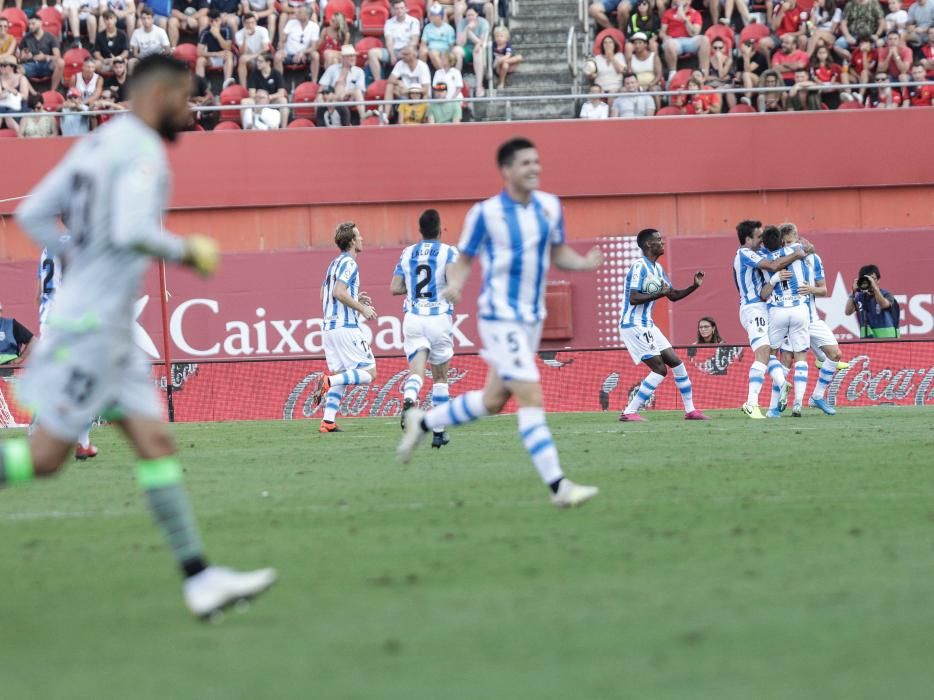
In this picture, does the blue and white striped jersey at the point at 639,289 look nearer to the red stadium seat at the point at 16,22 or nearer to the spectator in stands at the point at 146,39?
the spectator in stands at the point at 146,39

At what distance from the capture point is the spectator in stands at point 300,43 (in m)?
26.6

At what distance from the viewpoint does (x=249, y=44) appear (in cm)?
2664

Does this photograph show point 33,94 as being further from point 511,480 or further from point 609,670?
point 609,670

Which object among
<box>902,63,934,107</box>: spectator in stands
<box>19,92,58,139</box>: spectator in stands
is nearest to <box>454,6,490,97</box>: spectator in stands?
<box>19,92,58,139</box>: spectator in stands

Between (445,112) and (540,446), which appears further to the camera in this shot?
(445,112)

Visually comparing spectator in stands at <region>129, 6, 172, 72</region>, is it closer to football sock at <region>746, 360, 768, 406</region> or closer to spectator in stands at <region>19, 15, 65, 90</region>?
spectator in stands at <region>19, 15, 65, 90</region>

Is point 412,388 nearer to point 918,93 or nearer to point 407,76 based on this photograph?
point 407,76

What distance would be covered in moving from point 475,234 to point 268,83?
17724mm

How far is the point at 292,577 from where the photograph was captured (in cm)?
670

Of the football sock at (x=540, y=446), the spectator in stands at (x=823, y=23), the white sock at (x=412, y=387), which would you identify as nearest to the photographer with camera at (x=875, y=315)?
the spectator in stands at (x=823, y=23)

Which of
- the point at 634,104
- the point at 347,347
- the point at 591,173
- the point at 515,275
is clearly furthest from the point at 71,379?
the point at 634,104

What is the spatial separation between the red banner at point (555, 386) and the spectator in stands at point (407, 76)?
6138mm

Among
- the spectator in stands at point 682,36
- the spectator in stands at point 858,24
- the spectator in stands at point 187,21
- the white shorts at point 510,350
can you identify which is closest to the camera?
the white shorts at point 510,350

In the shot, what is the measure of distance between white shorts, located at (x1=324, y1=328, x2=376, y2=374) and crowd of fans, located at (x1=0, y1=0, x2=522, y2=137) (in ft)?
26.3
